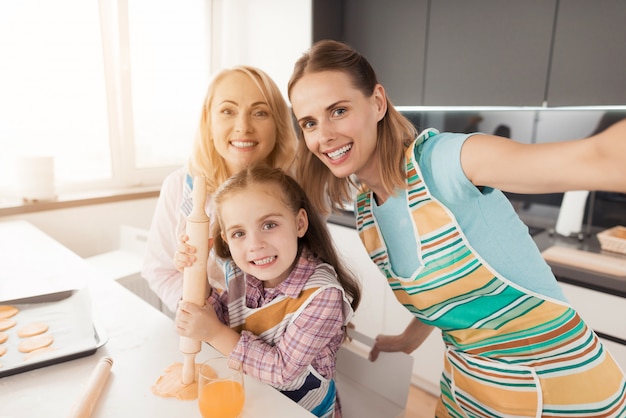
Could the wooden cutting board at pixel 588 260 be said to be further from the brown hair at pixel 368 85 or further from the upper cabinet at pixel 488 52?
the brown hair at pixel 368 85

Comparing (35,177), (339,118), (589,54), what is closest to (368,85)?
(339,118)

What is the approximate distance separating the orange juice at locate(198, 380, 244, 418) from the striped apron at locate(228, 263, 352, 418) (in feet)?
0.71

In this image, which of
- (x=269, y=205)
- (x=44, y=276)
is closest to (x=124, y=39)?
(x=44, y=276)

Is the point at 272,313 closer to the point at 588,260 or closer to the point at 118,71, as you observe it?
the point at 588,260

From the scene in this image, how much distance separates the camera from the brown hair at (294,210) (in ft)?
3.38

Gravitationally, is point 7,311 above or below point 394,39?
below

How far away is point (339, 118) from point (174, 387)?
665 millimetres

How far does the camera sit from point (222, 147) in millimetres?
1260

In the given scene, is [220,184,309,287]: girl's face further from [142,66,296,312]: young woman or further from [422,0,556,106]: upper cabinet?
[422,0,556,106]: upper cabinet

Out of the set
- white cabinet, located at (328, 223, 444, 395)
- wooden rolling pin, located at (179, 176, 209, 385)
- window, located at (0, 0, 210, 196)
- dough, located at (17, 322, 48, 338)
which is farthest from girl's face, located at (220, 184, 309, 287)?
window, located at (0, 0, 210, 196)

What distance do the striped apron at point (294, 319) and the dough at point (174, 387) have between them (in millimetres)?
197

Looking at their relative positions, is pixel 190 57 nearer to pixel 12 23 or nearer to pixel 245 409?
pixel 12 23

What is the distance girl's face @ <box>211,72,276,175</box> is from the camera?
123 centimetres

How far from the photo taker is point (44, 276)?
1.42 metres
